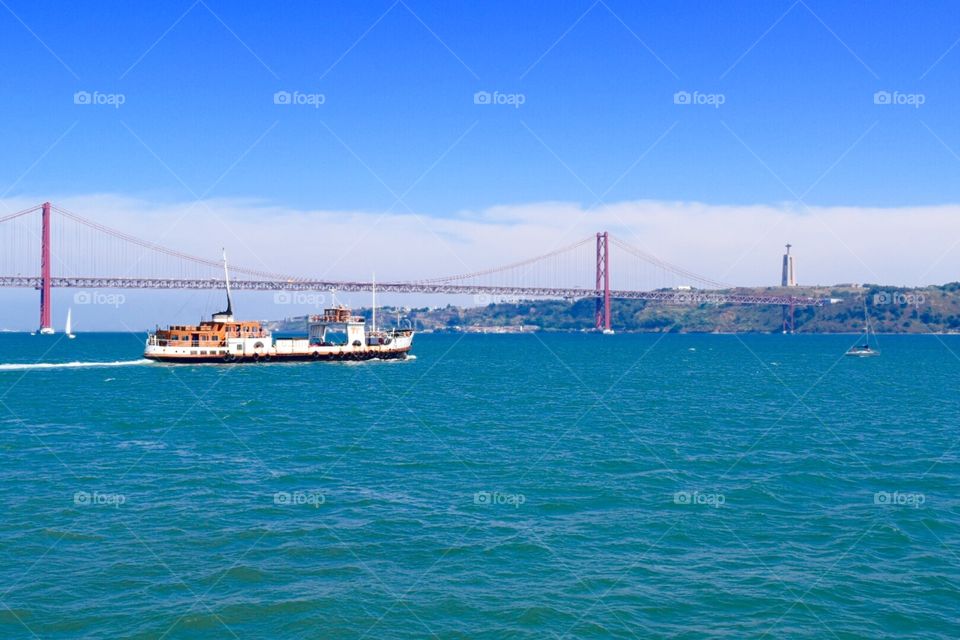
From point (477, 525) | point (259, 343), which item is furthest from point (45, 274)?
point (477, 525)

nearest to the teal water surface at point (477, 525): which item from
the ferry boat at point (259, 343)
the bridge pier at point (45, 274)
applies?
the ferry boat at point (259, 343)

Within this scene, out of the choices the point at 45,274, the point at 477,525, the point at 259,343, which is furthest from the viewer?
the point at 45,274

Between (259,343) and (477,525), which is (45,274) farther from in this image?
(477,525)

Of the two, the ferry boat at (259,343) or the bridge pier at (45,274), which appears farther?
the bridge pier at (45,274)

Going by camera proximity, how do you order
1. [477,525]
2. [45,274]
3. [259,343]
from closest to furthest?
[477,525] → [259,343] → [45,274]

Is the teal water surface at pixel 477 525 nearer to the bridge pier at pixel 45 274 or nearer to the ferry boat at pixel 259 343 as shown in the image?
the ferry boat at pixel 259 343

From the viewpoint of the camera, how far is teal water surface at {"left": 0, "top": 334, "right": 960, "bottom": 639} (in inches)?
595

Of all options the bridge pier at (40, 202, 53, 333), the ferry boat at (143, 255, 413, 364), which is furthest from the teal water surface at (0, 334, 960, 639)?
the bridge pier at (40, 202, 53, 333)

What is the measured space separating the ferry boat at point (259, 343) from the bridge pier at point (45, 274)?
79508 mm

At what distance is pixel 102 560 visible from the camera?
1795cm

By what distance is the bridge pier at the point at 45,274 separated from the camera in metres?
150

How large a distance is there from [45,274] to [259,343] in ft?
302

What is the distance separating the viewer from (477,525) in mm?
21094

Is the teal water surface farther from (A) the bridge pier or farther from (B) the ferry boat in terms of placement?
(A) the bridge pier
